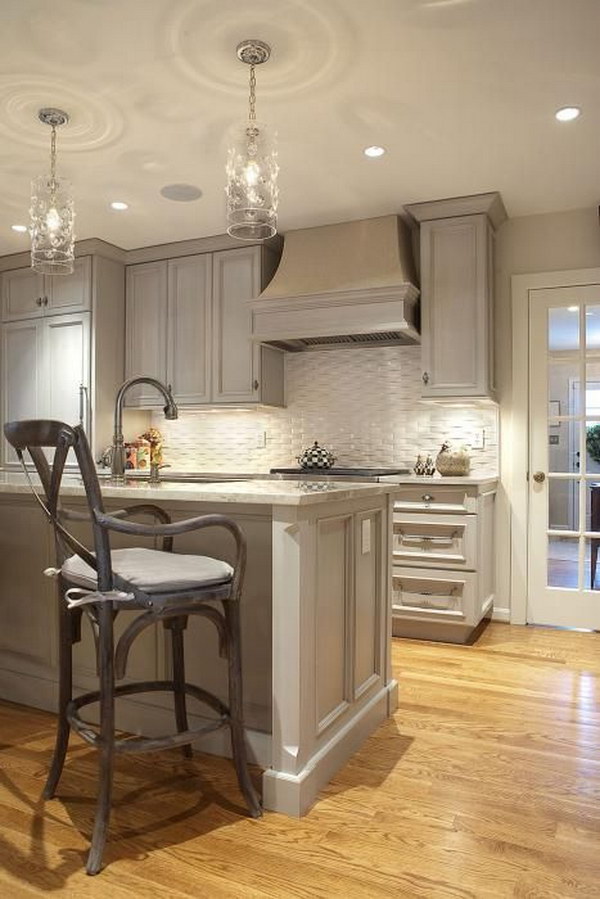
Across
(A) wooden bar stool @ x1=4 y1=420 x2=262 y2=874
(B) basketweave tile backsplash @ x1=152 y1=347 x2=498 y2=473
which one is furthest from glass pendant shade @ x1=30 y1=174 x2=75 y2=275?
(B) basketweave tile backsplash @ x1=152 y1=347 x2=498 y2=473

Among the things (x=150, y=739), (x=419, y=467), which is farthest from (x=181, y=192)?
(x=150, y=739)

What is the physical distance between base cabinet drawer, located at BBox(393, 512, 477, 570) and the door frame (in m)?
0.73

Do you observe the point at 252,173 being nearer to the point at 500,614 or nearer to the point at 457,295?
the point at 457,295

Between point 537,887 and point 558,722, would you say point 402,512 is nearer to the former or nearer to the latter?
point 558,722

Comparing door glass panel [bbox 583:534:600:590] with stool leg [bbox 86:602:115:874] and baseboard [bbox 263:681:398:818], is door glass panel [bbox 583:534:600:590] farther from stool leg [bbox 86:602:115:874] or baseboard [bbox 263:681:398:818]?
stool leg [bbox 86:602:115:874]

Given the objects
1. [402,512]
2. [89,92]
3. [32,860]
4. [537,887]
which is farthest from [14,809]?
[89,92]

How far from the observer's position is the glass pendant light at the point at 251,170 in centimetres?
245

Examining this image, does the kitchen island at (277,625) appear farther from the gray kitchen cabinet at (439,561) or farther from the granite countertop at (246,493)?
the gray kitchen cabinet at (439,561)

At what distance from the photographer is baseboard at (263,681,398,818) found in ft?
6.14

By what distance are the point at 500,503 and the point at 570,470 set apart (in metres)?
0.47

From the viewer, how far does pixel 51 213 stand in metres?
2.97

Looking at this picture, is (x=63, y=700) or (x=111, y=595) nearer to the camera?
(x=111, y=595)

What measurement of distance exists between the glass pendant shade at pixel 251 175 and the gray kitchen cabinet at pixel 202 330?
209 cm

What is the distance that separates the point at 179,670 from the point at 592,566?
2.86 metres
